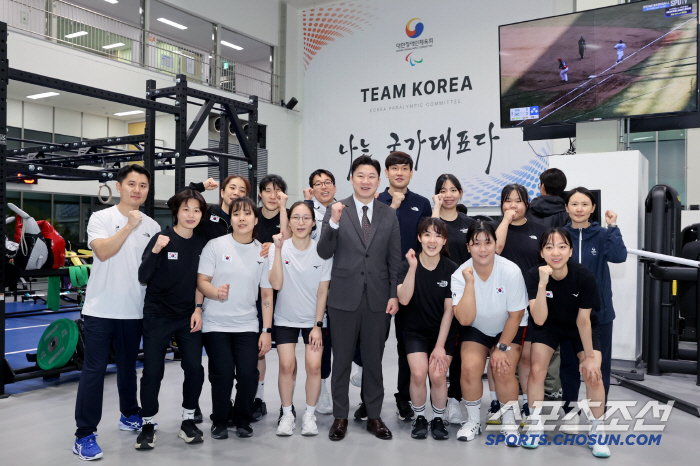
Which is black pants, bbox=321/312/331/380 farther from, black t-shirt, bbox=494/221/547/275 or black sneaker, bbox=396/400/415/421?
black t-shirt, bbox=494/221/547/275

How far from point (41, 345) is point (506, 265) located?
4.01 m

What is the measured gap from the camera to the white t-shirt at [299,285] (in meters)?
3.25

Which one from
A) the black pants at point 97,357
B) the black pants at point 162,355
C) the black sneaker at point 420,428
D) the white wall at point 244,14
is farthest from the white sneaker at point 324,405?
the white wall at point 244,14

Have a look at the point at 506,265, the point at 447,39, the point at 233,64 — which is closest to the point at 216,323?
the point at 506,265

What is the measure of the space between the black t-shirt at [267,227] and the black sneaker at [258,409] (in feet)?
3.67

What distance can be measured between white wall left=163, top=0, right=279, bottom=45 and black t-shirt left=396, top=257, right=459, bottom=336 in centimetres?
1092

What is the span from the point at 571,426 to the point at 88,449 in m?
2.82

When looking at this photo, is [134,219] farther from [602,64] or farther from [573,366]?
[602,64]

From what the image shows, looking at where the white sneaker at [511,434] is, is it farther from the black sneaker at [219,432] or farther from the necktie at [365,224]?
the black sneaker at [219,432]

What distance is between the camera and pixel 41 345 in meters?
4.55

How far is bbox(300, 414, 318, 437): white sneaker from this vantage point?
3176 mm

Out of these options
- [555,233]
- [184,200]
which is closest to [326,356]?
[184,200]

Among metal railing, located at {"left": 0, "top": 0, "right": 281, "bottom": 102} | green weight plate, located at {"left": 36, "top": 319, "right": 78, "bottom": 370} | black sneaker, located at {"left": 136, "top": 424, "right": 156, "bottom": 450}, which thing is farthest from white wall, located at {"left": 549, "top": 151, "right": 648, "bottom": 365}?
metal railing, located at {"left": 0, "top": 0, "right": 281, "bottom": 102}

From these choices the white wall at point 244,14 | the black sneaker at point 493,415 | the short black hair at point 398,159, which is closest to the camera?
the black sneaker at point 493,415
